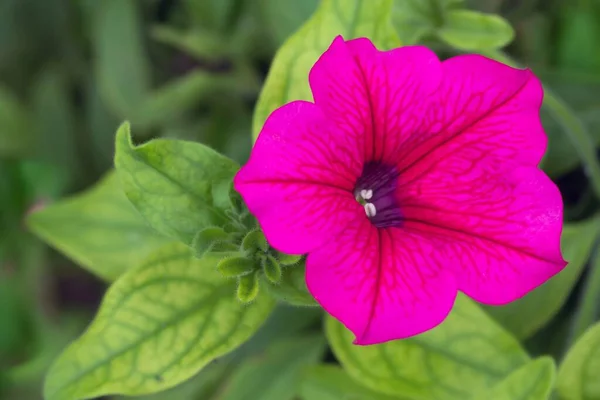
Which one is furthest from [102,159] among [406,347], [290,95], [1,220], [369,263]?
[369,263]

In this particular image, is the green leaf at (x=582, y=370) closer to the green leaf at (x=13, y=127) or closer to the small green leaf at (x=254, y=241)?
the small green leaf at (x=254, y=241)

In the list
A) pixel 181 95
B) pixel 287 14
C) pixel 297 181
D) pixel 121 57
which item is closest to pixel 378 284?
pixel 297 181

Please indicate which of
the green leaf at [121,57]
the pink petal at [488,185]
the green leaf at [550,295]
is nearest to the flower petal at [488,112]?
the pink petal at [488,185]

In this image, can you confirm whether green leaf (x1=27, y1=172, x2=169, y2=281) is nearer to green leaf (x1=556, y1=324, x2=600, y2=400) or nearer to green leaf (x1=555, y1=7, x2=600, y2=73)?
green leaf (x1=556, y1=324, x2=600, y2=400)

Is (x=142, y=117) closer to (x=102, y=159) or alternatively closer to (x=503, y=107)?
(x=102, y=159)

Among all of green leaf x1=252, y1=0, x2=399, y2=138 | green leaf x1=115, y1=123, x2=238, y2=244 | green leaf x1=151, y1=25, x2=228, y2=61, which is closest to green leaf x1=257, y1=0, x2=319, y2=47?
green leaf x1=151, y1=25, x2=228, y2=61
